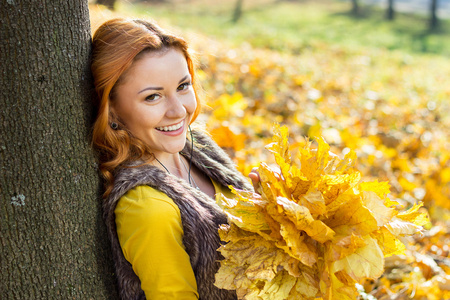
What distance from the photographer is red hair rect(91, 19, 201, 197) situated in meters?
1.67

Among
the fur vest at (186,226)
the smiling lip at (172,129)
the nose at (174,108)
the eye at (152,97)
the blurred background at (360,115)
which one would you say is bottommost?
the blurred background at (360,115)

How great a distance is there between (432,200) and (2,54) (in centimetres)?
401

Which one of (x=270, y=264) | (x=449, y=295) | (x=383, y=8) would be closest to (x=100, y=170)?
(x=270, y=264)

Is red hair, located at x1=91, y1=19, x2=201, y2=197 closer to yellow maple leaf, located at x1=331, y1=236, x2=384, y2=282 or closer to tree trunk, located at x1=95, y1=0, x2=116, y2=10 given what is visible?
yellow maple leaf, located at x1=331, y1=236, x2=384, y2=282

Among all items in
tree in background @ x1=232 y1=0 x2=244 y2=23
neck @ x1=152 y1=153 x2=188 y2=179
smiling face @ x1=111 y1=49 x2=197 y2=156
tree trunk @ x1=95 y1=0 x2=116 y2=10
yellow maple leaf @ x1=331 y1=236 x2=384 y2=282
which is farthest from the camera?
tree in background @ x1=232 y1=0 x2=244 y2=23

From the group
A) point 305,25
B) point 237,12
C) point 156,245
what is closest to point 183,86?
point 156,245

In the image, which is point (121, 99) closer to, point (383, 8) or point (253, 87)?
point (253, 87)

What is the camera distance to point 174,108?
1804 mm

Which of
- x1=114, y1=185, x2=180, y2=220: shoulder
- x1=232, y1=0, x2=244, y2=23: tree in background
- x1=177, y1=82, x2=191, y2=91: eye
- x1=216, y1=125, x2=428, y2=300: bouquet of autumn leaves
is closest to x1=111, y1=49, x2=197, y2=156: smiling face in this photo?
x1=177, y1=82, x2=191, y2=91: eye

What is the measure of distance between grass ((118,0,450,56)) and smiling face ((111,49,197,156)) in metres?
12.0

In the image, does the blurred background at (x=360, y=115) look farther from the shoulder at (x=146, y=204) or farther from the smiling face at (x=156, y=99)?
the shoulder at (x=146, y=204)

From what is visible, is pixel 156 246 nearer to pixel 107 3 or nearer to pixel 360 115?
pixel 107 3

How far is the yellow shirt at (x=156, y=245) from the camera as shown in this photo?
5.07 ft

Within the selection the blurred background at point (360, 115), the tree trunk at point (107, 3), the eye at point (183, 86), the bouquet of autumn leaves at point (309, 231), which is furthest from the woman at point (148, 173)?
the tree trunk at point (107, 3)
